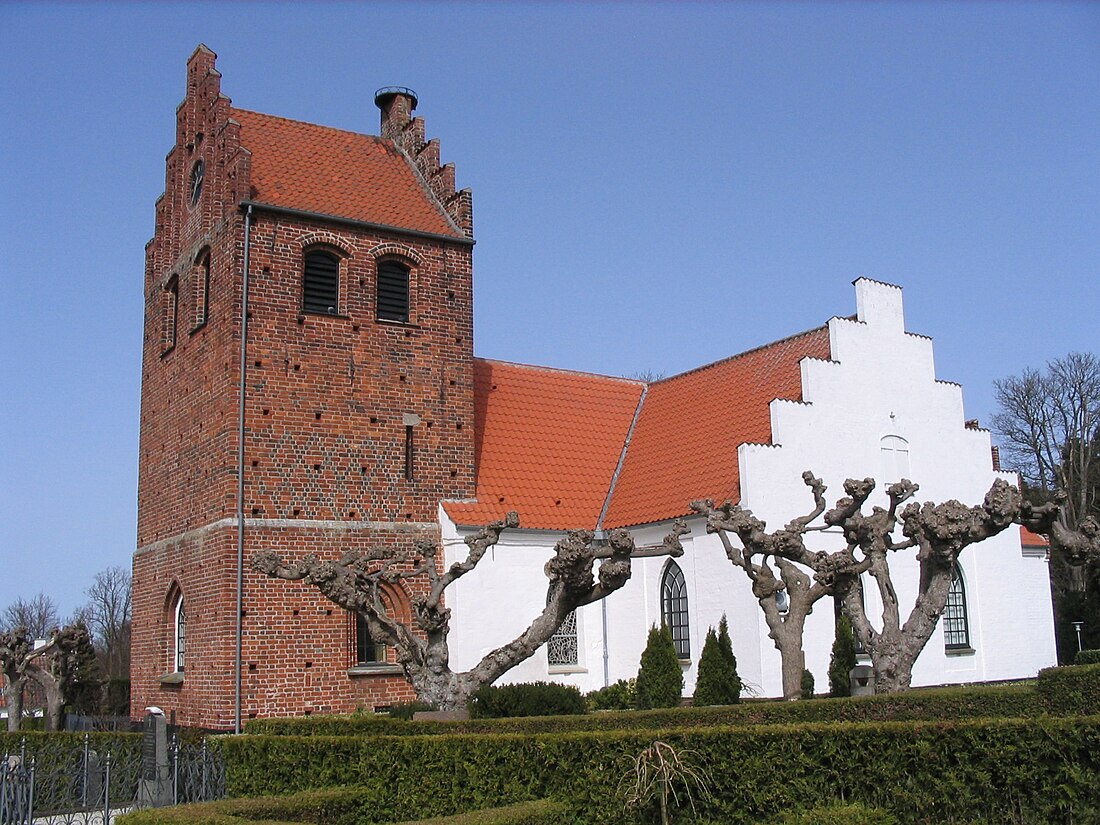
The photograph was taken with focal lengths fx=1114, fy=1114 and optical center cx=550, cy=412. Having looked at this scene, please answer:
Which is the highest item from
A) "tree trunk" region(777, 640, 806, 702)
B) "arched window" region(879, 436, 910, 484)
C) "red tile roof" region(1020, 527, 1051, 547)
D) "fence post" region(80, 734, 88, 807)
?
"arched window" region(879, 436, 910, 484)

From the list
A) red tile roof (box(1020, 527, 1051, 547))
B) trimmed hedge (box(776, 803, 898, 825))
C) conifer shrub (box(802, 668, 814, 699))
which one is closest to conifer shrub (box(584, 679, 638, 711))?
conifer shrub (box(802, 668, 814, 699))

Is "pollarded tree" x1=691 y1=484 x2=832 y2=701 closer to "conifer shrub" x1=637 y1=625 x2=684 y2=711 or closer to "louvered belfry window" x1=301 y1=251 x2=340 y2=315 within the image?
"conifer shrub" x1=637 y1=625 x2=684 y2=711

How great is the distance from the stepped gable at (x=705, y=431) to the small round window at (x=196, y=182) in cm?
1236

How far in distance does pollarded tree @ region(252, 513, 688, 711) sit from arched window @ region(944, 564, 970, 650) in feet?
40.0

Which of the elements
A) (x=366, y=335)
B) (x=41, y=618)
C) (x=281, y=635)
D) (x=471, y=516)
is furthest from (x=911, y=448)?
(x=41, y=618)

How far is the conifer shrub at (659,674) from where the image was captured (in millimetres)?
22516

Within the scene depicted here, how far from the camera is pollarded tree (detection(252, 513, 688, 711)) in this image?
16.3 meters

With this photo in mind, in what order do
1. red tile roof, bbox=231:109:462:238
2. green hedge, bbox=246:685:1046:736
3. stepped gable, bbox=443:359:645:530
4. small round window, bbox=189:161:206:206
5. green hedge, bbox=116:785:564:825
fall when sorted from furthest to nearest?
stepped gable, bbox=443:359:645:530 < small round window, bbox=189:161:206:206 < red tile roof, bbox=231:109:462:238 < green hedge, bbox=246:685:1046:736 < green hedge, bbox=116:785:564:825

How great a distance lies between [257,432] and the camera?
22625 millimetres

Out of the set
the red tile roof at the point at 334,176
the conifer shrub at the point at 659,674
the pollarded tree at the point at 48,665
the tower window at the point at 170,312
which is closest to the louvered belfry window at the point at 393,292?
the red tile roof at the point at 334,176

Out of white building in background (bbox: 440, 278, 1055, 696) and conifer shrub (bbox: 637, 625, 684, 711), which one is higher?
white building in background (bbox: 440, 278, 1055, 696)

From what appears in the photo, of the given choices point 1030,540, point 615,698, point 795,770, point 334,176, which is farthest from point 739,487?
point 795,770

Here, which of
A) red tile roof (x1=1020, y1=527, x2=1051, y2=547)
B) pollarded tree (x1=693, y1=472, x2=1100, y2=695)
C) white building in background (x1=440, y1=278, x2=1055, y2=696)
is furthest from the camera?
red tile roof (x1=1020, y1=527, x2=1051, y2=547)

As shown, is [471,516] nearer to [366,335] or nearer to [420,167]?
[366,335]
